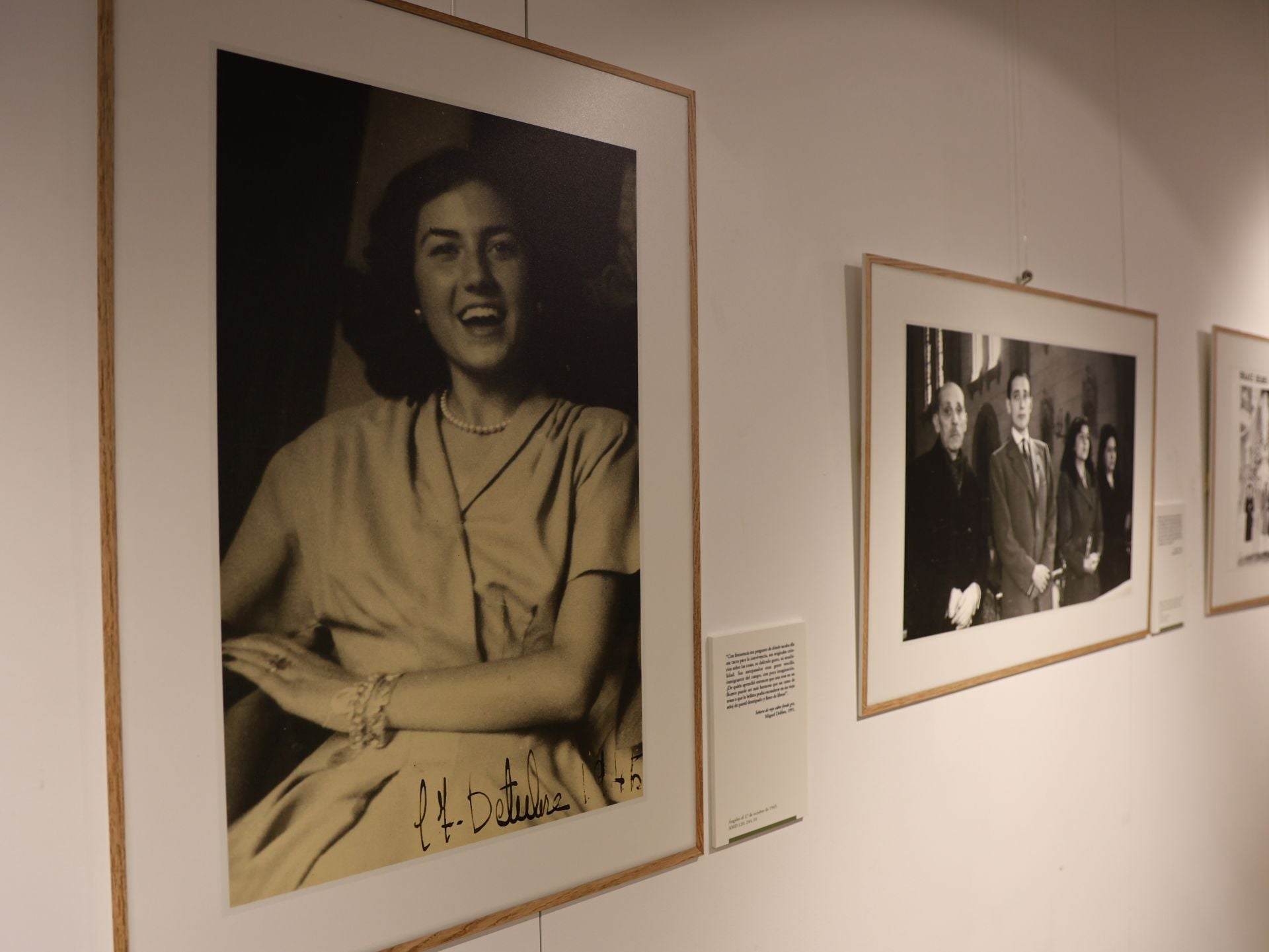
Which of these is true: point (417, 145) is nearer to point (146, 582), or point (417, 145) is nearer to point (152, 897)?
point (146, 582)

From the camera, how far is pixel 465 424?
100 centimetres

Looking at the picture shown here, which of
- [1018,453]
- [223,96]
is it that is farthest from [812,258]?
[223,96]

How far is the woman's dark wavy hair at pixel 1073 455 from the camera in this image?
1.82 metres

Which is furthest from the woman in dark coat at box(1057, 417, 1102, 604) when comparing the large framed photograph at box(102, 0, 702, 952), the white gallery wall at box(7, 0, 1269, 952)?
the large framed photograph at box(102, 0, 702, 952)

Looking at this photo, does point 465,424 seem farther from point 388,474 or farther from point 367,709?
point 367,709

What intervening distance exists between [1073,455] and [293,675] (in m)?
1.57

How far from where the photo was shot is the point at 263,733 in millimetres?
869

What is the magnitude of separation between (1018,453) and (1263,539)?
4.03ft

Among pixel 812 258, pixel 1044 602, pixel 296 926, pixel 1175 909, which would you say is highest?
pixel 812 258

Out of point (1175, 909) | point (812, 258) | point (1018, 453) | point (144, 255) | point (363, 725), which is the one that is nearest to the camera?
point (144, 255)
